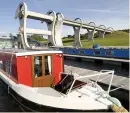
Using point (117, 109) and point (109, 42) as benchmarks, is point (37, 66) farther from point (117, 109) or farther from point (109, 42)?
point (109, 42)

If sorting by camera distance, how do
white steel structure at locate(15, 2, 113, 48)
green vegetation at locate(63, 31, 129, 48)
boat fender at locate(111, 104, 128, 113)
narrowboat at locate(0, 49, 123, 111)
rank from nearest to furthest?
boat fender at locate(111, 104, 128, 113) → narrowboat at locate(0, 49, 123, 111) → white steel structure at locate(15, 2, 113, 48) → green vegetation at locate(63, 31, 129, 48)

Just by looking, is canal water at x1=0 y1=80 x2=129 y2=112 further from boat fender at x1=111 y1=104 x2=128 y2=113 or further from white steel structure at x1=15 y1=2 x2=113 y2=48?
white steel structure at x1=15 y1=2 x2=113 y2=48

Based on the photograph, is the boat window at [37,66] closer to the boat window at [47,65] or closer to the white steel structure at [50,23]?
the boat window at [47,65]

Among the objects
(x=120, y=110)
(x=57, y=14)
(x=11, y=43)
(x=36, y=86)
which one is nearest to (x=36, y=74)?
(x=36, y=86)

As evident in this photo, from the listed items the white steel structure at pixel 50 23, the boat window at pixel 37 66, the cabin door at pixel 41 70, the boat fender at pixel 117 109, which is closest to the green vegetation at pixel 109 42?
the white steel structure at pixel 50 23

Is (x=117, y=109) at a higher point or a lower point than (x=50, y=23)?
lower

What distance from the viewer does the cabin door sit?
8852mm

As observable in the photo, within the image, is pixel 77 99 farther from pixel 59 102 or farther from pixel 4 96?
pixel 4 96

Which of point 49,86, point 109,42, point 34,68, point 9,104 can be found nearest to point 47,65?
point 34,68

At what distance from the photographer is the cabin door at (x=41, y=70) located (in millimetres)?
8852

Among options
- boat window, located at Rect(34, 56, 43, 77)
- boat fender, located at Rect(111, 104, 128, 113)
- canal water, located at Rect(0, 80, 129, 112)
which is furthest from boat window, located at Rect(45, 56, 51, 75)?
boat fender, located at Rect(111, 104, 128, 113)

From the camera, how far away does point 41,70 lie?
8922mm

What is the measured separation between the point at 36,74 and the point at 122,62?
21.1 ft

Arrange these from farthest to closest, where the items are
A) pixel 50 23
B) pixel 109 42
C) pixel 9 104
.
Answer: pixel 109 42 → pixel 50 23 → pixel 9 104
